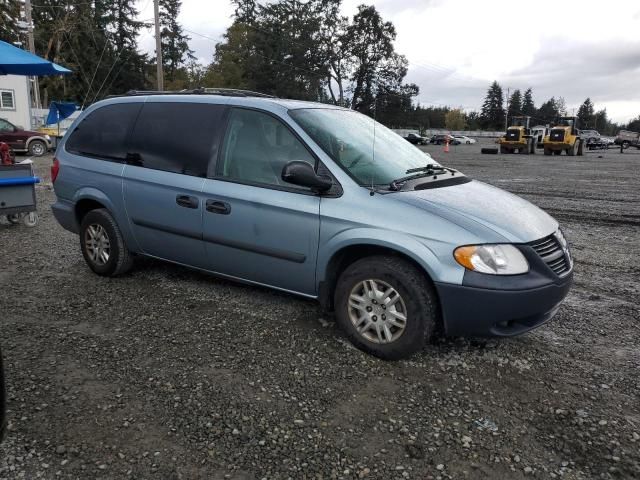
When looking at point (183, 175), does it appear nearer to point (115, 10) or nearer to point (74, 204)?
point (74, 204)

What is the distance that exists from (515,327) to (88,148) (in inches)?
164

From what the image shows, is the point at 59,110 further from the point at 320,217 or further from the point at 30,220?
the point at 320,217

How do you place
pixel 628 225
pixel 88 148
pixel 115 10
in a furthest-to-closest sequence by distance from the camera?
pixel 115 10 → pixel 628 225 → pixel 88 148

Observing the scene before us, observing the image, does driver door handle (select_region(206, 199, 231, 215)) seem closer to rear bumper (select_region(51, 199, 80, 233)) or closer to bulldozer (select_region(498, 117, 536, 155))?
rear bumper (select_region(51, 199, 80, 233))

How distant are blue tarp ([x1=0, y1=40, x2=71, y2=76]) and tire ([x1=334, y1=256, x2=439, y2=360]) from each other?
6585mm

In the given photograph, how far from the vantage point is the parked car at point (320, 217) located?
3.17 metres

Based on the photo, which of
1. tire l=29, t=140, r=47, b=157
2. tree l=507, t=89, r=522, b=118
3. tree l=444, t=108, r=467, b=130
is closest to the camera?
tire l=29, t=140, r=47, b=157

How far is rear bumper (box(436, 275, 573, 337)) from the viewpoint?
Result: 10.1 ft

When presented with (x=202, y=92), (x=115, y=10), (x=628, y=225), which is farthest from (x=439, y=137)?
(x=202, y=92)

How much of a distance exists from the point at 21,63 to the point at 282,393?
6919mm

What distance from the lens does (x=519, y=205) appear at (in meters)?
3.76

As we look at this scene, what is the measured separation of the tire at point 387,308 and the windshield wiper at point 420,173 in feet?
1.78

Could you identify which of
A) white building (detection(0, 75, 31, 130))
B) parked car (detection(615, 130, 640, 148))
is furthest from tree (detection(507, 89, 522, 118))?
white building (detection(0, 75, 31, 130))

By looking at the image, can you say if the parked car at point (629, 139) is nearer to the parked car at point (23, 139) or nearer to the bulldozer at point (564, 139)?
the bulldozer at point (564, 139)
